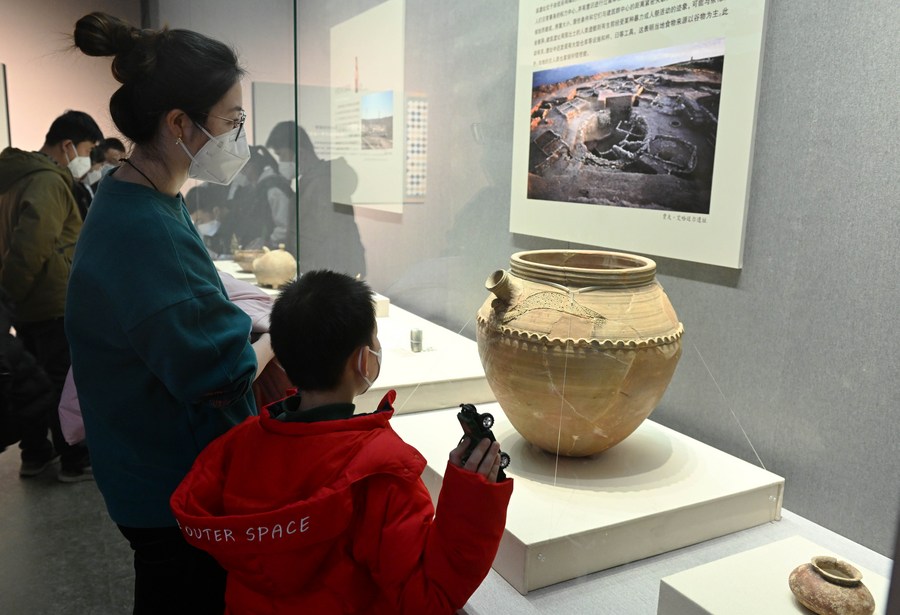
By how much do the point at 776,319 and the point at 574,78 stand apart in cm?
73

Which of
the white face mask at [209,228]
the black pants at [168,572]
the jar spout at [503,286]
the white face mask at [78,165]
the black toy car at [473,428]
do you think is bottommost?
the black pants at [168,572]

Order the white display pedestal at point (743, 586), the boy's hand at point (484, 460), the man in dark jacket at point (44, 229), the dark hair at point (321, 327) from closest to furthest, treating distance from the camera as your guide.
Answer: the boy's hand at point (484, 460) < the dark hair at point (321, 327) < the white display pedestal at point (743, 586) < the man in dark jacket at point (44, 229)

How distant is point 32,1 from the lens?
4.66ft

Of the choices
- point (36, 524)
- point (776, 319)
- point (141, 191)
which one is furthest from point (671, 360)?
point (36, 524)

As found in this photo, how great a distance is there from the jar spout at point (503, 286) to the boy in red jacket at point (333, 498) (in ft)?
1.44

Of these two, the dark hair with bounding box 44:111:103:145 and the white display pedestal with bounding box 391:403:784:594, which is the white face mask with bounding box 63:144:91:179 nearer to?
the dark hair with bounding box 44:111:103:145

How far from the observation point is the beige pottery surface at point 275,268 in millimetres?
1913

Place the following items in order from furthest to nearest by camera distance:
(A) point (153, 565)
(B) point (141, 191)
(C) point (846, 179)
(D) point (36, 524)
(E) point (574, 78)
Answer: (D) point (36, 524), (E) point (574, 78), (C) point (846, 179), (A) point (153, 565), (B) point (141, 191)

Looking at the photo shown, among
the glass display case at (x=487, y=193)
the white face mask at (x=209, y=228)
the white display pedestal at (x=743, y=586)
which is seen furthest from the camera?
the white face mask at (x=209, y=228)

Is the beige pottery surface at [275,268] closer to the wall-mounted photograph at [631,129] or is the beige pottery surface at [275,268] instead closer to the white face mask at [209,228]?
the white face mask at [209,228]

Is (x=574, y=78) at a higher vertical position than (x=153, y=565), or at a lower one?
higher

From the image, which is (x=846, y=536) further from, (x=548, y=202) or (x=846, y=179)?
(x=548, y=202)

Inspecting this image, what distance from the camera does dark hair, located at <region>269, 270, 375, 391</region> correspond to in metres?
0.93

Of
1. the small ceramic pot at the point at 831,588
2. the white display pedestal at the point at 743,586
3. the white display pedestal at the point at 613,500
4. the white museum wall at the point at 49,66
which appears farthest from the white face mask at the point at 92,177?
the small ceramic pot at the point at 831,588
